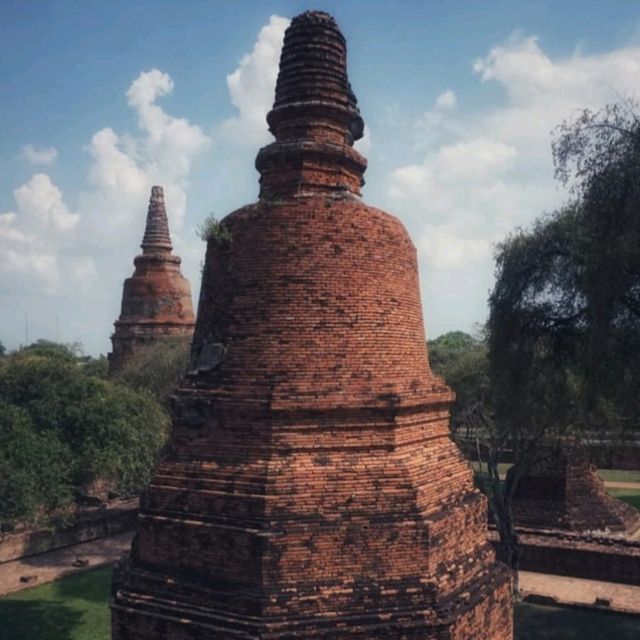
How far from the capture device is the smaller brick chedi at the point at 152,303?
2898 centimetres

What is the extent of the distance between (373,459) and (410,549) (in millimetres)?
933

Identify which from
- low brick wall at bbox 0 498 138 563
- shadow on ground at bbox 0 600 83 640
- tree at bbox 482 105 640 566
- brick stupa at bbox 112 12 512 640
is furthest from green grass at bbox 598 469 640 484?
brick stupa at bbox 112 12 512 640

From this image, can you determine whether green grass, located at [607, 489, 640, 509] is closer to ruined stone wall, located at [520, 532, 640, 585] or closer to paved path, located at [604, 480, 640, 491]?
paved path, located at [604, 480, 640, 491]

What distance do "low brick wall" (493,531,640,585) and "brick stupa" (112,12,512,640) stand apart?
31.3ft

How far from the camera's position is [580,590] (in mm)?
15781

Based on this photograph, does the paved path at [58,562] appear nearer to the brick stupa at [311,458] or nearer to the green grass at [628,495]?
the brick stupa at [311,458]

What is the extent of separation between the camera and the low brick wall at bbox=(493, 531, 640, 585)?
16.3 meters

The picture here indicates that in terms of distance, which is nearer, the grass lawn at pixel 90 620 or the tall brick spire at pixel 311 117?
the tall brick spire at pixel 311 117

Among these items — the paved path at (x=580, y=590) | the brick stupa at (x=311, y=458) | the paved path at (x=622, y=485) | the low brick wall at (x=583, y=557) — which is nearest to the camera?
the brick stupa at (x=311, y=458)

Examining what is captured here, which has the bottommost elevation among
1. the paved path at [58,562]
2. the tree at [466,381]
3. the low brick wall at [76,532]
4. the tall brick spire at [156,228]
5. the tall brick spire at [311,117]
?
the paved path at [58,562]

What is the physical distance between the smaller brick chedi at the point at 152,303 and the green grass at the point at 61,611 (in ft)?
42.6

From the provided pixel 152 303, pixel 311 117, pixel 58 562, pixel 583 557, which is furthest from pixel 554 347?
pixel 152 303

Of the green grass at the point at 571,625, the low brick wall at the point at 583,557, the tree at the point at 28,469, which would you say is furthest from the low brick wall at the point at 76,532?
the green grass at the point at 571,625

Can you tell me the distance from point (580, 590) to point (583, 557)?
1179 mm
